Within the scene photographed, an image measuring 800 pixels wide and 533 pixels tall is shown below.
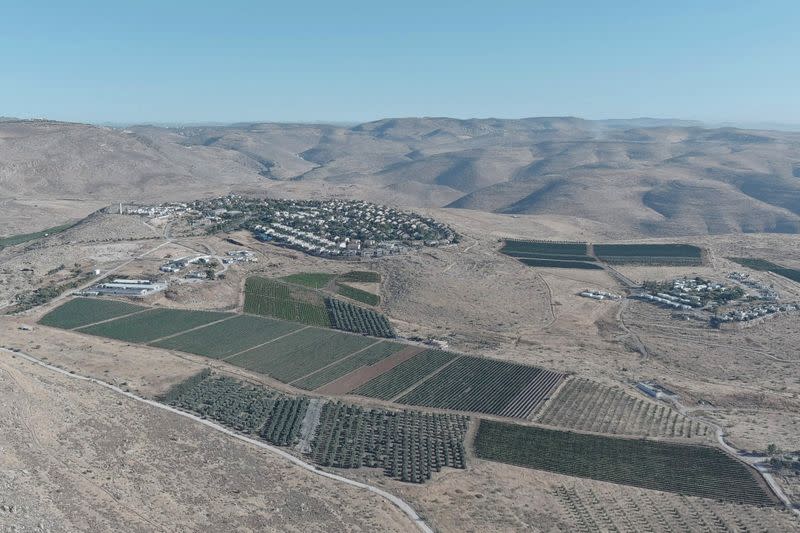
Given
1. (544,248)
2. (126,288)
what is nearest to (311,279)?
(126,288)

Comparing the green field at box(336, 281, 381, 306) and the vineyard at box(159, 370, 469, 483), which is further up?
the green field at box(336, 281, 381, 306)

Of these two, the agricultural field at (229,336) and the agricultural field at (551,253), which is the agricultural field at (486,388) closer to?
the agricultural field at (229,336)

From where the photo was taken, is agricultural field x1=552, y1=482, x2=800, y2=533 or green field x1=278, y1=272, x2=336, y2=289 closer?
agricultural field x1=552, y1=482, x2=800, y2=533

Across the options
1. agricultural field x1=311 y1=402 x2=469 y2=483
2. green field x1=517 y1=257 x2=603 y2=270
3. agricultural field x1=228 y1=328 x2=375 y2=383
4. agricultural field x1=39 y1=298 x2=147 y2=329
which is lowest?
agricultural field x1=311 y1=402 x2=469 y2=483

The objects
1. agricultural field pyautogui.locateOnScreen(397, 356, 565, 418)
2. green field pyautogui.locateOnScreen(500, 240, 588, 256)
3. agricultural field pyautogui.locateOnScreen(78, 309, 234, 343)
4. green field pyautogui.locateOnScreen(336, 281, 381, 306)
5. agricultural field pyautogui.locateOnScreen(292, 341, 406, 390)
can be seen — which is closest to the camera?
agricultural field pyautogui.locateOnScreen(397, 356, 565, 418)

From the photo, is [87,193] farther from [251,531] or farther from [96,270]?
[251,531]

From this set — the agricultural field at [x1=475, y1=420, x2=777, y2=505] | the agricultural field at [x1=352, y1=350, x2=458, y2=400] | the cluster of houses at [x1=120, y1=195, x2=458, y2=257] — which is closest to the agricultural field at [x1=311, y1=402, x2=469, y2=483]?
the agricultural field at [x1=475, y1=420, x2=777, y2=505]

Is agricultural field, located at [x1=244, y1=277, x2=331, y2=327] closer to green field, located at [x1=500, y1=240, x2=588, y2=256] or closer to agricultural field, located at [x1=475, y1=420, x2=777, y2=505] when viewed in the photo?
agricultural field, located at [x1=475, y1=420, x2=777, y2=505]

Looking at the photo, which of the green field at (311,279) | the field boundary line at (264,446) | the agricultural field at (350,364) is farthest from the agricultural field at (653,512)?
the green field at (311,279)
